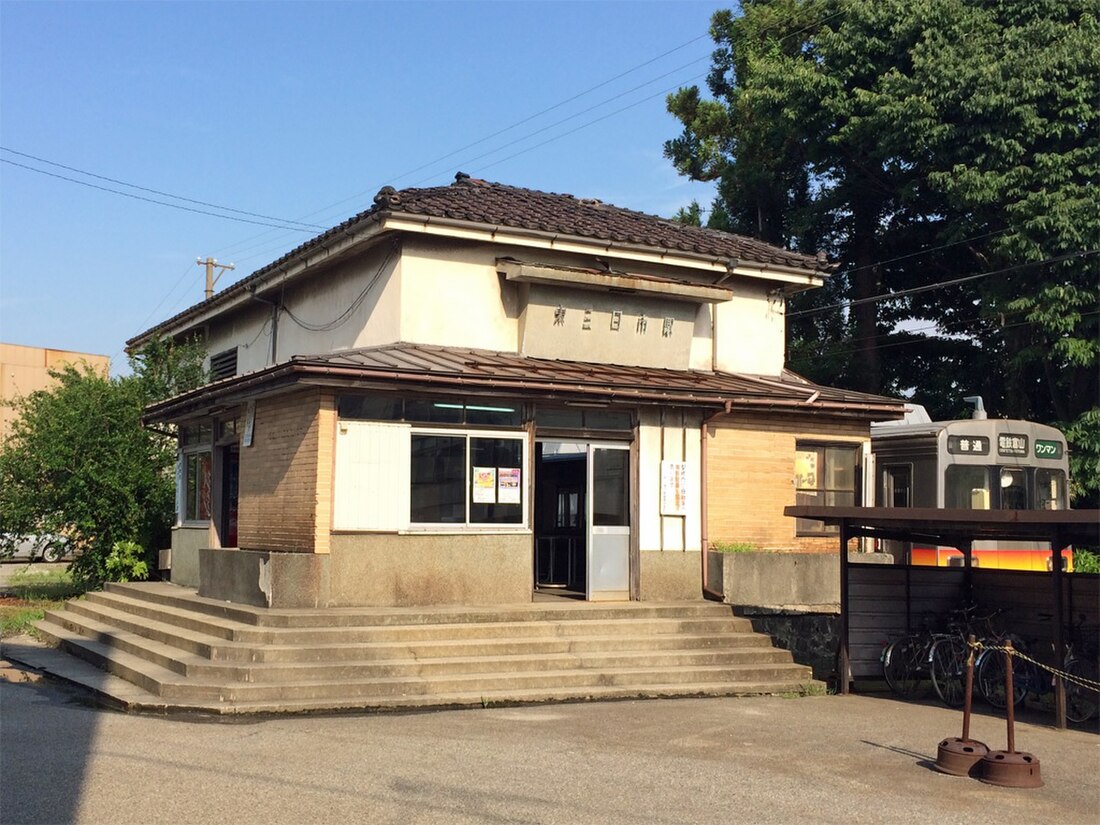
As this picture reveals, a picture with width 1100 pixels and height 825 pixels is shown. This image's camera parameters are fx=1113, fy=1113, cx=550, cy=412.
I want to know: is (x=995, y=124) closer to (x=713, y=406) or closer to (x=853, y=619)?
(x=713, y=406)

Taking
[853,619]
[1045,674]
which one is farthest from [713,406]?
[1045,674]

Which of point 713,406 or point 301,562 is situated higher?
point 713,406

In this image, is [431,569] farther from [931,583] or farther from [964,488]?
[964,488]

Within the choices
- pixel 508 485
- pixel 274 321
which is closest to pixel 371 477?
pixel 508 485

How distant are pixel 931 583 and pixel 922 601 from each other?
28cm

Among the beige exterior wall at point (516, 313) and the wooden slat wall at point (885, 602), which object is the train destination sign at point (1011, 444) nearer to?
the beige exterior wall at point (516, 313)

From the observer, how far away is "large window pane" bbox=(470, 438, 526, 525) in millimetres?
15391

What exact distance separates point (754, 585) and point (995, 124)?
16.2m

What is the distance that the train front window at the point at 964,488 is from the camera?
18656 millimetres

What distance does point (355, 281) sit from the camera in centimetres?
1814

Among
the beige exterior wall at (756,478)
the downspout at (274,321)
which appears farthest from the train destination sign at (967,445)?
the downspout at (274,321)

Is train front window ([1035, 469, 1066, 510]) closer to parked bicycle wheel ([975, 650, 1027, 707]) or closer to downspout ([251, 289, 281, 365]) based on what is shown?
parked bicycle wheel ([975, 650, 1027, 707])

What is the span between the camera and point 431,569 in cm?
1483

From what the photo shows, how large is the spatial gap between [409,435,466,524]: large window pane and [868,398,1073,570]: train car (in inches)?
299
